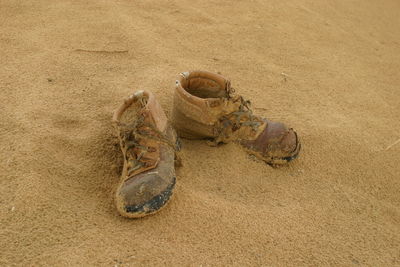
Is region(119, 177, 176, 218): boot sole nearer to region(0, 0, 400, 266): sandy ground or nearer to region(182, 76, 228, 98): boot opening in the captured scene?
region(0, 0, 400, 266): sandy ground

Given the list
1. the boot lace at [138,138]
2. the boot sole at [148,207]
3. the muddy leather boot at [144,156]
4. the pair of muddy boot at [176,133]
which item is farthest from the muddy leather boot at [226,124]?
the boot sole at [148,207]

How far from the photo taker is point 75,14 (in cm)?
254

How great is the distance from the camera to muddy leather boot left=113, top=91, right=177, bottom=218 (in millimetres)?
1281

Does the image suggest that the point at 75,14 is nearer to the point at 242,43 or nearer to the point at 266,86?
the point at 242,43

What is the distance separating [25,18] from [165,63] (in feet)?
3.27

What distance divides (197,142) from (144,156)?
0.41 m

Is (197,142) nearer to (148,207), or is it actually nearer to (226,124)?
(226,124)

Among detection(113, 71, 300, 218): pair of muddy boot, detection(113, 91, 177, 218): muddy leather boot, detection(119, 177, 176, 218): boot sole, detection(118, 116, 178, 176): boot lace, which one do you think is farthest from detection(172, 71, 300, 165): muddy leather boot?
detection(119, 177, 176, 218): boot sole

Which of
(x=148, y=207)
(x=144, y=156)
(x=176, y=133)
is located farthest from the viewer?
(x=176, y=133)

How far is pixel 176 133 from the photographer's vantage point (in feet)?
5.46

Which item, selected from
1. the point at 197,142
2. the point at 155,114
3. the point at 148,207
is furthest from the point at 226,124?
the point at 148,207

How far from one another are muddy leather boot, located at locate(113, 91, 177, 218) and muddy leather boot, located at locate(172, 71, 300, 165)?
0.14m

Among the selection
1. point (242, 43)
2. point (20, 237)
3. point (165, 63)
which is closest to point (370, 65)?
point (242, 43)

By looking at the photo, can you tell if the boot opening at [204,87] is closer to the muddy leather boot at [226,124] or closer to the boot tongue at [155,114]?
the muddy leather boot at [226,124]
